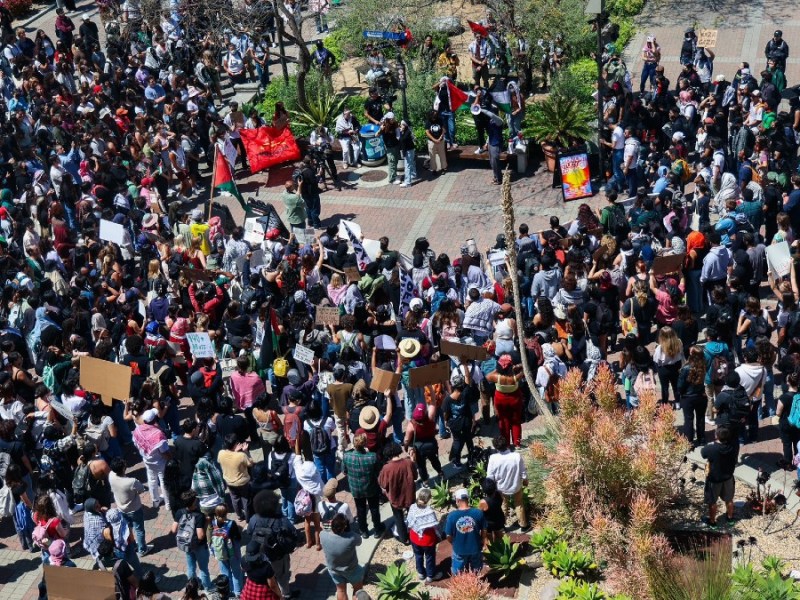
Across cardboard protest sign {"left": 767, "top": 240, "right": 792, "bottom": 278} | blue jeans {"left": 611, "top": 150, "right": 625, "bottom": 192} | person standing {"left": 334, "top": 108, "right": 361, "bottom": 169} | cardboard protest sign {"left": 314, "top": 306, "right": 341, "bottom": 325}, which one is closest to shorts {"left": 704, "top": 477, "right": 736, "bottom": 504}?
cardboard protest sign {"left": 767, "top": 240, "right": 792, "bottom": 278}

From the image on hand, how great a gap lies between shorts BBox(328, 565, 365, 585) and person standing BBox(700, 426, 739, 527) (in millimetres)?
3929

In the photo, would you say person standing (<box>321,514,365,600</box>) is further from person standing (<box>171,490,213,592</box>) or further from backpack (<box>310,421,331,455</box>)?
backpack (<box>310,421,331,455</box>)

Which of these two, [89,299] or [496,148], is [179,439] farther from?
[496,148]

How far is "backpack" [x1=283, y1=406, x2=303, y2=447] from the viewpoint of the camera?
13469mm

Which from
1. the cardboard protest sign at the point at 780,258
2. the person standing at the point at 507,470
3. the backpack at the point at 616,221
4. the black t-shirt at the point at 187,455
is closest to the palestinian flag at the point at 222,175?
the backpack at the point at 616,221

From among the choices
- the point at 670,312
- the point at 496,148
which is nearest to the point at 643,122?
the point at 496,148

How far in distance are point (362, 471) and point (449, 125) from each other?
1233 cm

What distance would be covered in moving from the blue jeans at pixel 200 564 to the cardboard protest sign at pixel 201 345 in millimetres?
3251

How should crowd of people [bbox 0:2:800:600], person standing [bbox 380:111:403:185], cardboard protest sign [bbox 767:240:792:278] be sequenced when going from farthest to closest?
person standing [bbox 380:111:403:185] < cardboard protest sign [bbox 767:240:792:278] < crowd of people [bbox 0:2:800:600]

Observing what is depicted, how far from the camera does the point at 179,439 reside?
13086 mm

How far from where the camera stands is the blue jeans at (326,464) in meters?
13.8

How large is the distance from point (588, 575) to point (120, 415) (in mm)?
6945

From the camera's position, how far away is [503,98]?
73.8 feet

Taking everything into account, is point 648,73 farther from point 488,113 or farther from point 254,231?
point 254,231
